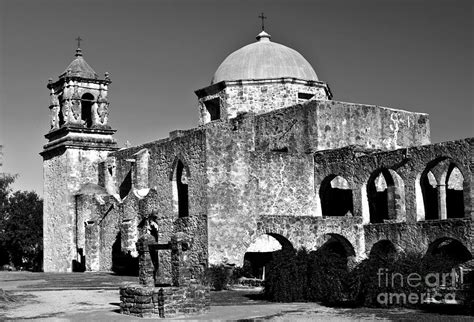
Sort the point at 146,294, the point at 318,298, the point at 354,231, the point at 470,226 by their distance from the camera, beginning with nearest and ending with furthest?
the point at 146,294 → the point at 318,298 → the point at 470,226 → the point at 354,231

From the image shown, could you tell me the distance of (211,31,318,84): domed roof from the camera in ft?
104

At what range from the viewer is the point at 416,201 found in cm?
2431

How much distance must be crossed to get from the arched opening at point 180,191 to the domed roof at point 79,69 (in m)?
8.96


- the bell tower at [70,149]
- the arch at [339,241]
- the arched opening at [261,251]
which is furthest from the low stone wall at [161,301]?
the bell tower at [70,149]

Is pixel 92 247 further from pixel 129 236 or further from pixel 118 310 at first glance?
pixel 118 310

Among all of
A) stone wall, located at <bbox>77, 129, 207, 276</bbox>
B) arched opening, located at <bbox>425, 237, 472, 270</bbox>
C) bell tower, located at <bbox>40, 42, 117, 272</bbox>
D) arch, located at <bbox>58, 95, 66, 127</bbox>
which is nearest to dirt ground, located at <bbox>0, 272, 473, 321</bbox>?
stone wall, located at <bbox>77, 129, 207, 276</bbox>

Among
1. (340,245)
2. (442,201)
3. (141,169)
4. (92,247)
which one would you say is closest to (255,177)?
(340,245)

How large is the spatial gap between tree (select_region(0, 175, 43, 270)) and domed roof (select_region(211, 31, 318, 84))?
1954 cm

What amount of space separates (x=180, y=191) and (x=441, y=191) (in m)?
9.34

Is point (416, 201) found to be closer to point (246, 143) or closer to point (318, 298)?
point (246, 143)

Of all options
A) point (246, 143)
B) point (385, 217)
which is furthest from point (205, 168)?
point (385, 217)

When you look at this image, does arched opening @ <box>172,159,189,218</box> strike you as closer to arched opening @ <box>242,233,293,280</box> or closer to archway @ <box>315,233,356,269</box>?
arched opening @ <box>242,233,293,280</box>

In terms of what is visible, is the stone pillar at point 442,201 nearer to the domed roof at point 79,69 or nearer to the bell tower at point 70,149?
the bell tower at point 70,149

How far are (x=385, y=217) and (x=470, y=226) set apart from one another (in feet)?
18.4
